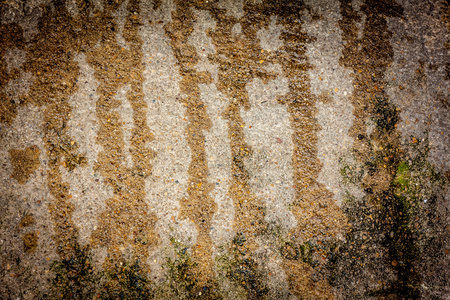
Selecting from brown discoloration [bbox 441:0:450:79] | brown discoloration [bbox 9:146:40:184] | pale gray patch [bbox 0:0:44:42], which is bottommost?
brown discoloration [bbox 9:146:40:184]

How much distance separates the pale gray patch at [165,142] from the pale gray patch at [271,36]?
79cm

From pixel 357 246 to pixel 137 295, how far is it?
6.10 feet

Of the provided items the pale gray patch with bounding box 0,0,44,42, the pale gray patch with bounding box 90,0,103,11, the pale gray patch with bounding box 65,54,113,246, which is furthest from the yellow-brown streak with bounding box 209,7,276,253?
the pale gray patch with bounding box 0,0,44,42

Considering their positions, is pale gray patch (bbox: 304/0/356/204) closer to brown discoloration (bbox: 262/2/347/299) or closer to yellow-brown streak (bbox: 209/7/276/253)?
brown discoloration (bbox: 262/2/347/299)

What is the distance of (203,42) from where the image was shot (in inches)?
73.5

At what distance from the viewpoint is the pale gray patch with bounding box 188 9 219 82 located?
1862mm

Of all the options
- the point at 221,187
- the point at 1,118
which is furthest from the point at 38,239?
the point at 221,187

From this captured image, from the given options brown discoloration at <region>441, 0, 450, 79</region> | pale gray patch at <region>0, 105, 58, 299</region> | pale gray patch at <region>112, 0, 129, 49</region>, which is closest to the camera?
pale gray patch at <region>0, 105, 58, 299</region>

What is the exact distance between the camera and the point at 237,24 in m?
1.89

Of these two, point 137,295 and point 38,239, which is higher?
point 38,239

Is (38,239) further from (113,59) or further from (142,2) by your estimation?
(142,2)

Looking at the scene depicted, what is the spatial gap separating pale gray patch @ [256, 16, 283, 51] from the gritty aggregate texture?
0.5 inches

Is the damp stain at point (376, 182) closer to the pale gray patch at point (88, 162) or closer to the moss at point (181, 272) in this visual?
the moss at point (181, 272)

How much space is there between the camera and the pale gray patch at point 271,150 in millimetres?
1823
